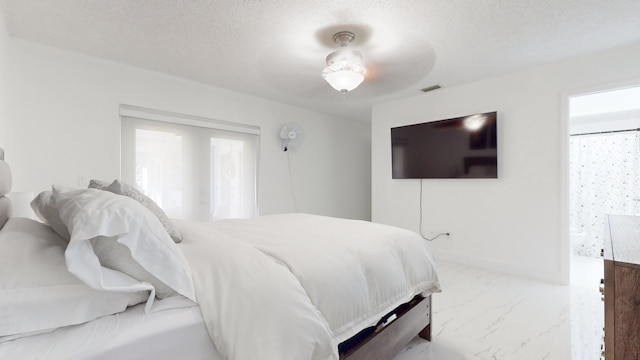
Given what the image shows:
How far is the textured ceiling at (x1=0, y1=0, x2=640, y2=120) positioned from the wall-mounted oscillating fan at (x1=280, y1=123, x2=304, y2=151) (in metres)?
1.11

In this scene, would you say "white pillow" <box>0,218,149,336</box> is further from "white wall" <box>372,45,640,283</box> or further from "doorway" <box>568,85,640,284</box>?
"doorway" <box>568,85,640,284</box>

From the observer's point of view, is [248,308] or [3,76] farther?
[3,76]

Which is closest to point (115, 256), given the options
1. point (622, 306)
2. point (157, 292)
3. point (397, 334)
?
point (157, 292)

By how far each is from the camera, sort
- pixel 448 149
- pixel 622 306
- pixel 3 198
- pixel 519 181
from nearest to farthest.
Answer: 1. pixel 622 306
2. pixel 3 198
3. pixel 519 181
4. pixel 448 149

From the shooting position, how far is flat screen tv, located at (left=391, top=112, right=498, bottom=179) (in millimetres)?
3273

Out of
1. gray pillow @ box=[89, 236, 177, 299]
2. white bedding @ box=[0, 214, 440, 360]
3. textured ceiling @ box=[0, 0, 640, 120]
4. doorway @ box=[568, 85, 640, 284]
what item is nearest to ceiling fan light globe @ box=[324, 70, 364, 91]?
textured ceiling @ box=[0, 0, 640, 120]

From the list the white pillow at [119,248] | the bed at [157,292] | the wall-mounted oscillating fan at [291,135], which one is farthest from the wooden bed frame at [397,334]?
the wall-mounted oscillating fan at [291,135]

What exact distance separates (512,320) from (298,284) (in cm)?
205

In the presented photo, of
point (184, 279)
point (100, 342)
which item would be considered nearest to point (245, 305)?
point (184, 279)

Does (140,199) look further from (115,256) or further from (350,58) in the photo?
(350,58)

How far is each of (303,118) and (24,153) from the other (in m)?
3.25

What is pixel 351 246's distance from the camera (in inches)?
54.5

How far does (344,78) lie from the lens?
211 centimetres

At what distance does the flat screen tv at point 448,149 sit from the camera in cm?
327
